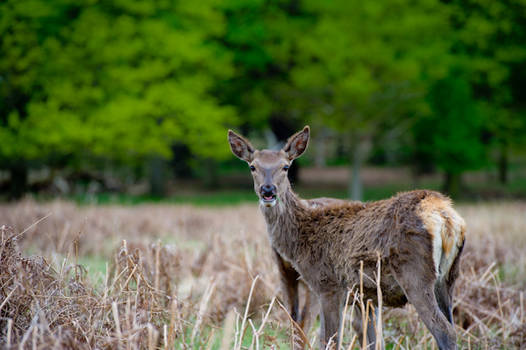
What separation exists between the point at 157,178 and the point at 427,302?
17.2 m

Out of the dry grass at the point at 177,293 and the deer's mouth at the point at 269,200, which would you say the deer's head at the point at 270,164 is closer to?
the deer's mouth at the point at 269,200

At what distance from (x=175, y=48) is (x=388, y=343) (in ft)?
48.0

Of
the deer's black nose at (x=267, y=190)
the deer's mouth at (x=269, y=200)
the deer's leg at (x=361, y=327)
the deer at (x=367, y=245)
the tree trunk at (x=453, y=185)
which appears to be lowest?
the tree trunk at (x=453, y=185)

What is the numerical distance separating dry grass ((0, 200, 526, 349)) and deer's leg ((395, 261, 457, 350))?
20 centimetres

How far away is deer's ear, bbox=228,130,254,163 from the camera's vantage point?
4.40 metres

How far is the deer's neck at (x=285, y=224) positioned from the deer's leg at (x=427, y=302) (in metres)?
1.06

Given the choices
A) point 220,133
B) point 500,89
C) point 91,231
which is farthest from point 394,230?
point 500,89

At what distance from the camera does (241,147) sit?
176 inches

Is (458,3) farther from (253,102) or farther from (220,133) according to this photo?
(220,133)

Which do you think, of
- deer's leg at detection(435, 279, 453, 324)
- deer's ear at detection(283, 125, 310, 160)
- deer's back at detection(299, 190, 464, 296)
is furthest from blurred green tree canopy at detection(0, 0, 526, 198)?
deer's leg at detection(435, 279, 453, 324)

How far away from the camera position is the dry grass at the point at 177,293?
2.66 metres

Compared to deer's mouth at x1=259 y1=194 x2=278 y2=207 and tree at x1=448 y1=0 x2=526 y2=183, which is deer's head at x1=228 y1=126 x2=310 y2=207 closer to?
deer's mouth at x1=259 y1=194 x2=278 y2=207

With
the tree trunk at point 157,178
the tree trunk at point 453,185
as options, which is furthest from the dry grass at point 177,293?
the tree trunk at point 453,185

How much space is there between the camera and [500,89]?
67.6 feet
